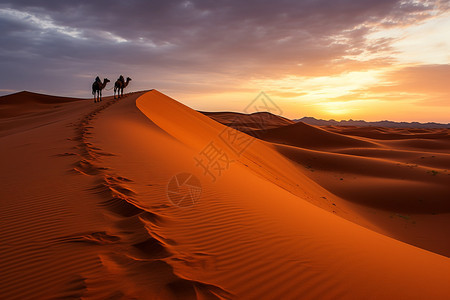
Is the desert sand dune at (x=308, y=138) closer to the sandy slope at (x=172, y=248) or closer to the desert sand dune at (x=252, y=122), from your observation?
the desert sand dune at (x=252, y=122)

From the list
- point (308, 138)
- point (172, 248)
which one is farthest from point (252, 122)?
point (172, 248)

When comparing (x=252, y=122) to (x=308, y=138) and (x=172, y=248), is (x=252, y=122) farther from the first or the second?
(x=172, y=248)

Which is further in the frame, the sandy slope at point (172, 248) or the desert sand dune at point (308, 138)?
the desert sand dune at point (308, 138)

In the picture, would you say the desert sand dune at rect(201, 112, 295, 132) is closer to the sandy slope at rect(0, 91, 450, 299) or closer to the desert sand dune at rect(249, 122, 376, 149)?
the desert sand dune at rect(249, 122, 376, 149)

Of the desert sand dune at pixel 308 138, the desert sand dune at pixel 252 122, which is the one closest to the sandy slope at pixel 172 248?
the desert sand dune at pixel 308 138

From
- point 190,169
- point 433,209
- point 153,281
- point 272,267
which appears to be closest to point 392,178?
Answer: point 433,209

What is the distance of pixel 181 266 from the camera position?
8.46ft

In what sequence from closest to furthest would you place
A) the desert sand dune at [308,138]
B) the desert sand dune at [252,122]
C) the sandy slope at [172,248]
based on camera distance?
the sandy slope at [172,248]
the desert sand dune at [308,138]
the desert sand dune at [252,122]

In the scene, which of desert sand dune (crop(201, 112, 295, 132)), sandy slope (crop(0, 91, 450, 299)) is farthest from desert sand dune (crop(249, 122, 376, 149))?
sandy slope (crop(0, 91, 450, 299))

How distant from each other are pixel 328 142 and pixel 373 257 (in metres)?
32.9

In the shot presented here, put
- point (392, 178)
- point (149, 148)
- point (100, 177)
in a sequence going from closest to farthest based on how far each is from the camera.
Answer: point (100, 177) < point (149, 148) < point (392, 178)

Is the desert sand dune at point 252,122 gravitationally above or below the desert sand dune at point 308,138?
above

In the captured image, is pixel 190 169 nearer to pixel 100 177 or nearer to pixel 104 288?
pixel 100 177

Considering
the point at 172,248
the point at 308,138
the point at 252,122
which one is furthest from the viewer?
the point at 252,122
